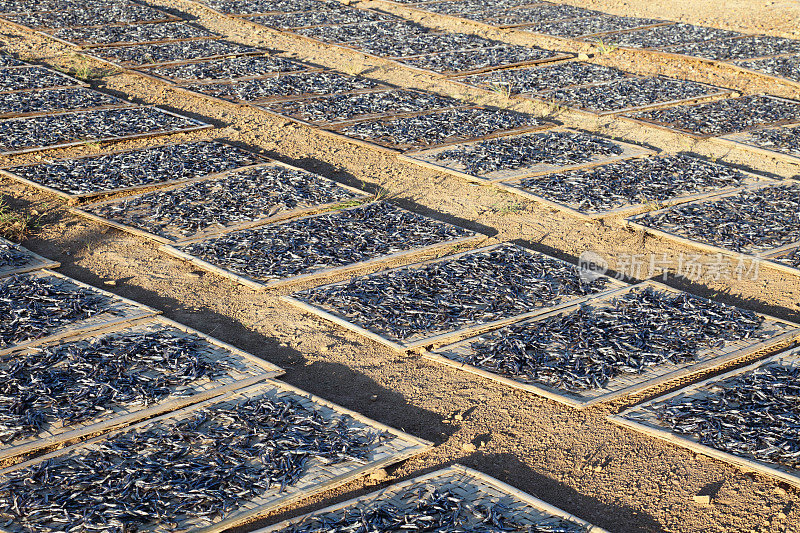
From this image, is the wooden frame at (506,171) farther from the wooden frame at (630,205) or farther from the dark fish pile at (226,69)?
the dark fish pile at (226,69)

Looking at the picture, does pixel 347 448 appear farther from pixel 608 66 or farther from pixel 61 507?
pixel 608 66

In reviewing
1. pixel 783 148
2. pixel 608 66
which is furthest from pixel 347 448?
pixel 608 66

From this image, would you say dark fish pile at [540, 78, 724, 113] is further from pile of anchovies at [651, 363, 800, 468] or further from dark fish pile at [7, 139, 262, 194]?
pile of anchovies at [651, 363, 800, 468]

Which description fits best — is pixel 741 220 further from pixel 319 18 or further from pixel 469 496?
pixel 319 18

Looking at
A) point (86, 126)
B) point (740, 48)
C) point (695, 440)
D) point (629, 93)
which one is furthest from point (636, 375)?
point (740, 48)

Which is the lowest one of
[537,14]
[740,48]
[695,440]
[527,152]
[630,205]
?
[695,440]
